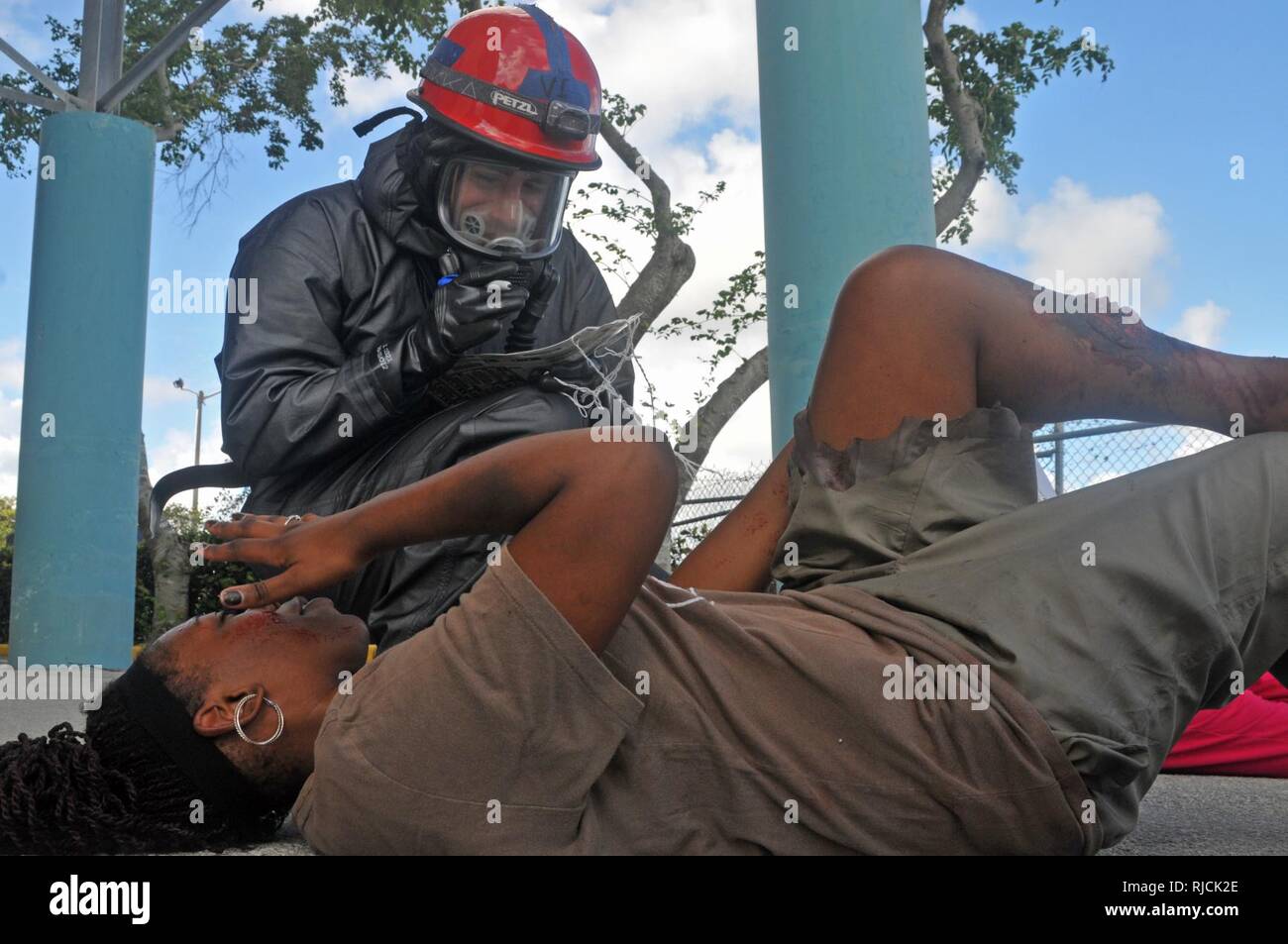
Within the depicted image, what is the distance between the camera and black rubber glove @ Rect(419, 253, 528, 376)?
2.37m

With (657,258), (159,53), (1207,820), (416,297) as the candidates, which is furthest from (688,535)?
(1207,820)

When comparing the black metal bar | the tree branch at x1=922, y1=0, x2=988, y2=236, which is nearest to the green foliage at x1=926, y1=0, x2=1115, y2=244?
the tree branch at x1=922, y1=0, x2=988, y2=236

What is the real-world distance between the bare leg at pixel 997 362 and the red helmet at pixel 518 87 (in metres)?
1.08

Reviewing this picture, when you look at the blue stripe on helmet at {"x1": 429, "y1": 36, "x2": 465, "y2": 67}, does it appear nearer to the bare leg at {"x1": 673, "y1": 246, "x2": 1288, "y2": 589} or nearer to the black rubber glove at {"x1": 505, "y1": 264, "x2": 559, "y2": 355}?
the black rubber glove at {"x1": 505, "y1": 264, "x2": 559, "y2": 355}

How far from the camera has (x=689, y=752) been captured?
1.43 meters

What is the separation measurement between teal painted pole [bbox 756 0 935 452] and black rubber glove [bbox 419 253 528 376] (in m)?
1.22

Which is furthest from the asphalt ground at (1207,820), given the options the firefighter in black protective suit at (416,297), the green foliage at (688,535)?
the green foliage at (688,535)

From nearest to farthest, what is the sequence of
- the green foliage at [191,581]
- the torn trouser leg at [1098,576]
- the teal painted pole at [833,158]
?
the torn trouser leg at [1098,576] < the teal painted pole at [833,158] < the green foliage at [191,581]

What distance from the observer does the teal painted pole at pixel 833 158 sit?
3.40 metres

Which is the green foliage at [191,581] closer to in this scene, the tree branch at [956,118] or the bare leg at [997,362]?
the tree branch at [956,118]

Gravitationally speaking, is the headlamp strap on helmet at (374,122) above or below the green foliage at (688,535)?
above

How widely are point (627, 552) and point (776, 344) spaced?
7.36 ft

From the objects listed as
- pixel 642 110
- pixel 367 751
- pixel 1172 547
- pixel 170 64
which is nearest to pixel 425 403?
pixel 367 751
